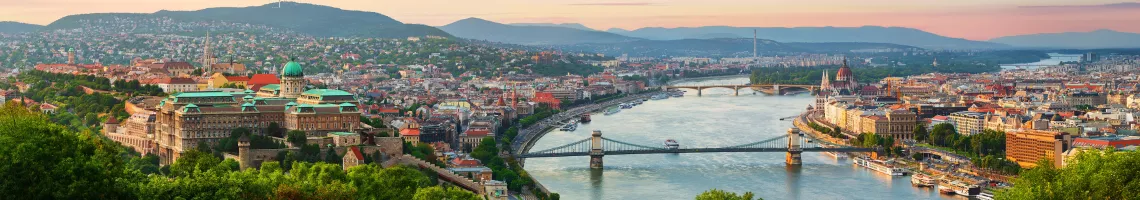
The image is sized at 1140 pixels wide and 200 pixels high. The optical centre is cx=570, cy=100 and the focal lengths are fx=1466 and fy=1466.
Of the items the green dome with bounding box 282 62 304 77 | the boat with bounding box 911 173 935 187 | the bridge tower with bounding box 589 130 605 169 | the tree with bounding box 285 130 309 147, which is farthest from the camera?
the bridge tower with bounding box 589 130 605 169

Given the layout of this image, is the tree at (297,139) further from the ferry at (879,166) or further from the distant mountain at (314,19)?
the distant mountain at (314,19)

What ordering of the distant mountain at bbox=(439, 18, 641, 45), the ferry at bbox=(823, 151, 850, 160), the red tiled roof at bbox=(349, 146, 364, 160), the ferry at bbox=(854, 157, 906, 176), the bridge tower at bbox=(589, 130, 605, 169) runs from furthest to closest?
the distant mountain at bbox=(439, 18, 641, 45) < the ferry at bbox=(823, 151, 850, 160) < the bridge tower at bbox=(589, 130, 605, 169) < the ferry at bbox=(854, 157, 906, 176) < the red tiled roof at bbox=(349, 146, 364, 160)

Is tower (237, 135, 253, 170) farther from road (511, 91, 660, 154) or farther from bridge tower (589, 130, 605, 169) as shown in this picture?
road (511, 91, 660, 154)

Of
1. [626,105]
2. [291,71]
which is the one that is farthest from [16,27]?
[291,71]

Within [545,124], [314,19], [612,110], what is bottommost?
[545,124]

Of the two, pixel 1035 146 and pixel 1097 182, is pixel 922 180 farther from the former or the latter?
pixel 1097 182

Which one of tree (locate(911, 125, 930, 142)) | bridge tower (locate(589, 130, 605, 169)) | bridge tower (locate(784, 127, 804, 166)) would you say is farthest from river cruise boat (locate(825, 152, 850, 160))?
bridge tower (locate(589, 130, 605, 169))
